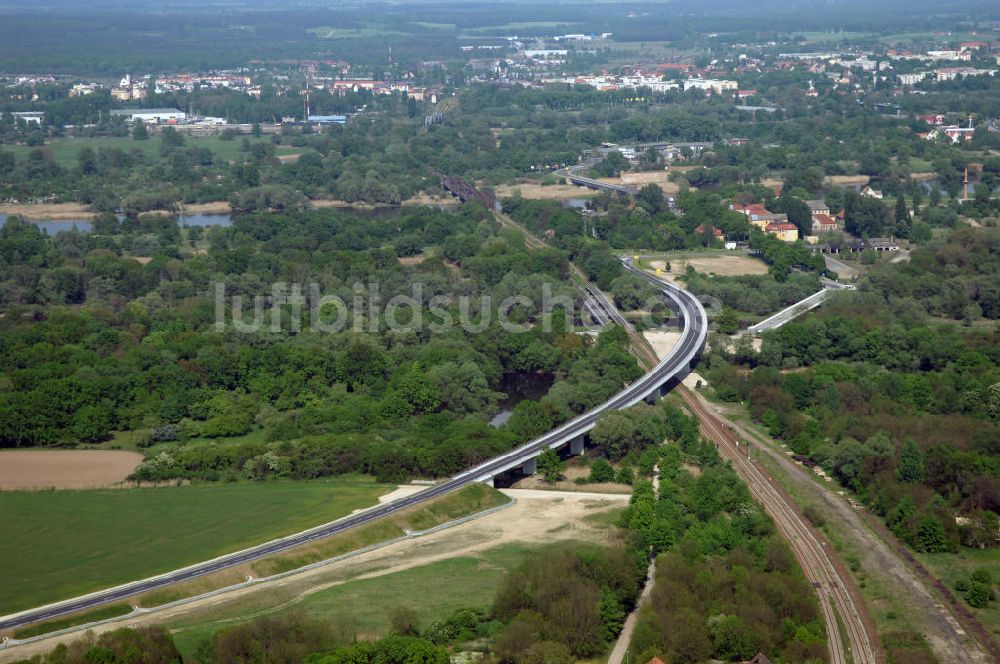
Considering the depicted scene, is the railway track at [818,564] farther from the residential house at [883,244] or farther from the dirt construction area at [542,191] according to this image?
the dirt construction area at [542,191]

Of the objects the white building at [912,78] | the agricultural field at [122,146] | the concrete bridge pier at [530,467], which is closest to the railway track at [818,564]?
the concrete bridge pier at [530,467]

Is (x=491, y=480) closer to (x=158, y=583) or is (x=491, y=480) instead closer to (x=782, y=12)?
(x=158, y=583)

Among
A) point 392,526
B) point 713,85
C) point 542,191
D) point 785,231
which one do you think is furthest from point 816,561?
point 713,85

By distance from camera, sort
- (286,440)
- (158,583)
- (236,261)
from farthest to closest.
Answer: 1. (236,261)
2. (286,440)
3. (158,583)

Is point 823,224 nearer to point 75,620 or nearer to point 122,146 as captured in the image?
point 75,620

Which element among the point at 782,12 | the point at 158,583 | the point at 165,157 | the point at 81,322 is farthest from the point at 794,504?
the point at 782,12

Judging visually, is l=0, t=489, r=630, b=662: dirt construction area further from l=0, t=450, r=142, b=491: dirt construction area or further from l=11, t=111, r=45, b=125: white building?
l=11, t=111, r=45, b=125: white building

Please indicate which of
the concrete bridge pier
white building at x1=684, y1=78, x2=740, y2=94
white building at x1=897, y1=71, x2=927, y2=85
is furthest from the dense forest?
white building at x1=897, y1=71, x2=927, y2=85

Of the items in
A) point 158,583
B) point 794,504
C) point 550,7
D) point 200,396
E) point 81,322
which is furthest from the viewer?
point 550,7
